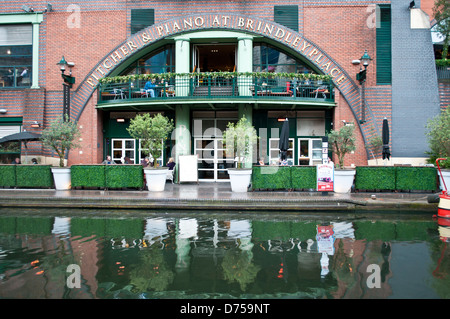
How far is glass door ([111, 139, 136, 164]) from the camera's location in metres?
18.3

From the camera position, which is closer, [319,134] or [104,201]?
[104,201]

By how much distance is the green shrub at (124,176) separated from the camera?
13.4m

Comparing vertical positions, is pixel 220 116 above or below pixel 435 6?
below

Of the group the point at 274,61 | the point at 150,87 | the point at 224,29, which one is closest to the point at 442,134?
the point at 274,61

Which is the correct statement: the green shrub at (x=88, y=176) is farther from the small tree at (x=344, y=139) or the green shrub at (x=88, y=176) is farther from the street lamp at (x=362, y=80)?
the street lamp at (x=362, y=80)

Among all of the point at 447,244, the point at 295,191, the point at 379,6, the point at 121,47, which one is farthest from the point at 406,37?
the point at 121,47

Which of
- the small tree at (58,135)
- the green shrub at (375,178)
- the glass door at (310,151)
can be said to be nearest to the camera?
the green shrub at (375,178)

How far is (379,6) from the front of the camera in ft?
53.6

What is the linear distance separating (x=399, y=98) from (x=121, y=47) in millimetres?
13739

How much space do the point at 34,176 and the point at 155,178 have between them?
5146mm

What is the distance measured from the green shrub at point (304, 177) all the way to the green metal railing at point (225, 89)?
4.14 metres

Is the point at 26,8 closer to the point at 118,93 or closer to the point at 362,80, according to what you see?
the point at 118,93

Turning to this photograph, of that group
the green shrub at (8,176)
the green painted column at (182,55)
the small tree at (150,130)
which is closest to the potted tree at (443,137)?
the small tree at (150,130)

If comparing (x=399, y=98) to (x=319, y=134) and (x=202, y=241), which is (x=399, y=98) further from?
(x=202, y=241)
